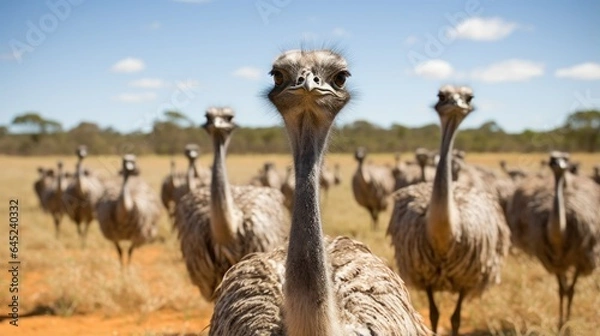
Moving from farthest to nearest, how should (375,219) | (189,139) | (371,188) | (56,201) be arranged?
(189,139) → (371,188) → (375,219) → (56,201)

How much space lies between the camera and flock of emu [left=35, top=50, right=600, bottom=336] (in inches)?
99.4

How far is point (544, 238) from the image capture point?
23.7ft

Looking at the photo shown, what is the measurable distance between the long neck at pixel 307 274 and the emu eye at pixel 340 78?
483 mm

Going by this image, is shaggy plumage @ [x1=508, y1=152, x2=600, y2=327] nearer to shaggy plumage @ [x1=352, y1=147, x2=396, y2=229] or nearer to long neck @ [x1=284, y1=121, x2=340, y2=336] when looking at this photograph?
long neck @ [x1=284, y1=121, x2=340, y2=336]

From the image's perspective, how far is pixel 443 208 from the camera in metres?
5.09

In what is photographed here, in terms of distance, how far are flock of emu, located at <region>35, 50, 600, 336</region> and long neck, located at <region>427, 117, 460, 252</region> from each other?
1cm

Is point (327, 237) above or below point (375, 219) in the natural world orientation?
above

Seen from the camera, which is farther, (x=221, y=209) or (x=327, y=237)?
(x=221, y=209)

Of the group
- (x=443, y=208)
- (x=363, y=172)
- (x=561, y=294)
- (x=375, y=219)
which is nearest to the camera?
(x=443, y=208)

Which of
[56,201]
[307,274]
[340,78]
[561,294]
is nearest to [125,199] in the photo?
[56,201]

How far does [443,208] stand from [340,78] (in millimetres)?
2688

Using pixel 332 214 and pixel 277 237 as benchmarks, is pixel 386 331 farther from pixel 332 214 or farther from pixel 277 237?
pixel 332 214

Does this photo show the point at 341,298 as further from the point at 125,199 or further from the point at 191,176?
the point at 191,176

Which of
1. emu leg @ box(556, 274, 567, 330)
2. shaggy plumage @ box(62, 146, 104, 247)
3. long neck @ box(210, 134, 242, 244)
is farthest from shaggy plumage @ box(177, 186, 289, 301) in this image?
shaggy plumage @ box(62, 146, 104, 247)
